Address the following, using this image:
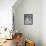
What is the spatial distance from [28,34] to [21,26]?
1.72 feet

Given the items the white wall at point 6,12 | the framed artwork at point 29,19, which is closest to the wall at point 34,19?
A: the framed artwork at point 29,19

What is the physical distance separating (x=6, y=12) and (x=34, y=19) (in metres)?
1.81

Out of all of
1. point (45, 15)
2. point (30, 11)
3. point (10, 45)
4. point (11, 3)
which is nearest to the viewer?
point (10, 45)

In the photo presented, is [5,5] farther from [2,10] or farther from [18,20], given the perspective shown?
[18,20]

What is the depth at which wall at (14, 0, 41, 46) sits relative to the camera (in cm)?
523

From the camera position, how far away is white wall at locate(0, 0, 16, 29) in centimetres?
384

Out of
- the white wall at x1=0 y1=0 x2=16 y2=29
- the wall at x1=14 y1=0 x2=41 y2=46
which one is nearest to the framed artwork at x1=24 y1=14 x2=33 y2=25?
the wall at x1=14 y1=0 x2=41 y2=46

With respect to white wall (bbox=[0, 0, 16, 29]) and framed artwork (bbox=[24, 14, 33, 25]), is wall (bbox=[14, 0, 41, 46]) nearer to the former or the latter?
framed artwork (bbox=[24, 14, 33, 25])

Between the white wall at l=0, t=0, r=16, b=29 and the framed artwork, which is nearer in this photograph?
the white wall at l=0, t=0, r=16, b=29

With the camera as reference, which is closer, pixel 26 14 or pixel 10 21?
pixel 10 21

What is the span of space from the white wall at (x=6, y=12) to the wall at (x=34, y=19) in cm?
136

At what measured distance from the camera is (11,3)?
3.84 meters

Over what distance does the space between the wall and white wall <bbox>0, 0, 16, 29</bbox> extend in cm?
136

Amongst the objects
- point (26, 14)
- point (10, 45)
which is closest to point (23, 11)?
point (26, 14)
